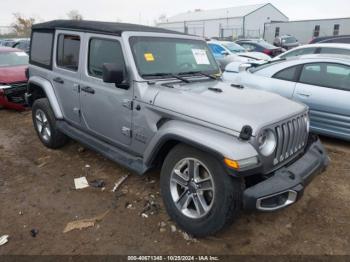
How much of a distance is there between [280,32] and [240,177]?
4083cm

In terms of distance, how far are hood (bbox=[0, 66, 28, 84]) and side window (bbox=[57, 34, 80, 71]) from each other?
10.9ft

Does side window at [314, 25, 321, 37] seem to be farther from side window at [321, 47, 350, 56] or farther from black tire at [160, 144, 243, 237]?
black tire at [160, 144, 243, 237]

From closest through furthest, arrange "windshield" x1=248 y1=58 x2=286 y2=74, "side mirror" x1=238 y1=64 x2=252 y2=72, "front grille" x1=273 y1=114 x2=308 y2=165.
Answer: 1. "front grille" x1=273 y1=114 x2=308 y2=165
2. "windshield" x1=248 y1=58 x2=286 y2=74
3. "side mirror" x1=238 y1=64 x2=252 y2=72

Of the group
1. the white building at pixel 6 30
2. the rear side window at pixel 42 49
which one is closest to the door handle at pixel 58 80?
the rear side window at pixel 42 49

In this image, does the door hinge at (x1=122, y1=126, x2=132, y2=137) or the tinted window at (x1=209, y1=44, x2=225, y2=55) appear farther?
the tinted window at (x1=209, y1=44, x2=225, y2=55)

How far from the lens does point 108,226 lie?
3.09 m

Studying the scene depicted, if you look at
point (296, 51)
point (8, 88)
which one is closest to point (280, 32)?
point (296, 51)

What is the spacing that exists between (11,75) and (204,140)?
625 centimetres

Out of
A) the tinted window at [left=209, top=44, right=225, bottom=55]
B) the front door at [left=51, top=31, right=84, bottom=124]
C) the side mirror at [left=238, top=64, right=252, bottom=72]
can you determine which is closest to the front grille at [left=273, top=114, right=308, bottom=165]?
the front door at [left=51, top=31, right=84, bottom=124]

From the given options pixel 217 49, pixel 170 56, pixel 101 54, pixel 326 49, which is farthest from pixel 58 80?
pixel 217 49

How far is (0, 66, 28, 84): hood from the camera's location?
692 cm

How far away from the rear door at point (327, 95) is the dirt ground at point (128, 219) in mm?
766

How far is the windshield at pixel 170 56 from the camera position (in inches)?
131

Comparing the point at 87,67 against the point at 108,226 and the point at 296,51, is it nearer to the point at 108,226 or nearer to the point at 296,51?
the point at 108,226
